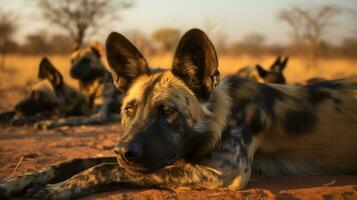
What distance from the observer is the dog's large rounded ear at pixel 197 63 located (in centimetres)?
297

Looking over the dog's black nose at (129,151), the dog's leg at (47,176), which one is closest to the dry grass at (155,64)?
the dog's leg at (47,176)

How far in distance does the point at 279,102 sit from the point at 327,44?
95.7 ft

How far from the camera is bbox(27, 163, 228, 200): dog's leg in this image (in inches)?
117

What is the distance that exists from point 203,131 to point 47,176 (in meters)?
1.09

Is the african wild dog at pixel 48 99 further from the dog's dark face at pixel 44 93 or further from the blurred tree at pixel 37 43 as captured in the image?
the blurred tree at pixel 37 43

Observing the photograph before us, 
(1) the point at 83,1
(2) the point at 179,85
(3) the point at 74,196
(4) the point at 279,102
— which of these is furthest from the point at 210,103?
(1) the point at 83,1

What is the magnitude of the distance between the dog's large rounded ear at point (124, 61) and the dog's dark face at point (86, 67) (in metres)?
5.85

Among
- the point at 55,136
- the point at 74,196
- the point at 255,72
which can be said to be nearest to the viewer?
the point at 74,196

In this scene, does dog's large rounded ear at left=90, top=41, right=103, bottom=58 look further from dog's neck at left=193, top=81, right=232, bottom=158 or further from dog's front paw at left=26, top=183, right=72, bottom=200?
dog's front paw at left=26, top=183, right=72, bottom=200

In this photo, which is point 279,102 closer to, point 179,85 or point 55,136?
point 179,85

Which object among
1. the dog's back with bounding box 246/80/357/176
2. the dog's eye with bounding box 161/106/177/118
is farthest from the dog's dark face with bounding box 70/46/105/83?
the dog's eye with bounding box 161/106/177/118

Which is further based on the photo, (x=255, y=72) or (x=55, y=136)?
(x=255, y=72)

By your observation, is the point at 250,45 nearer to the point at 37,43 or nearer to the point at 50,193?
the point at 37,43

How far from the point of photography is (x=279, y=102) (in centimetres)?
353
